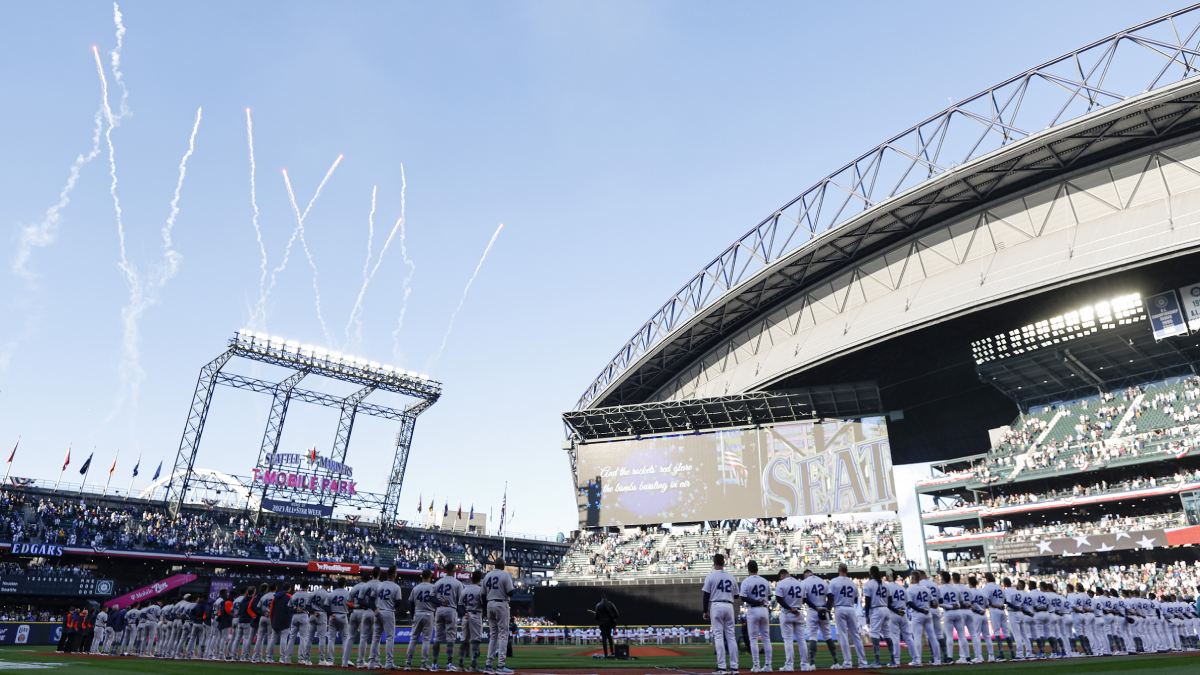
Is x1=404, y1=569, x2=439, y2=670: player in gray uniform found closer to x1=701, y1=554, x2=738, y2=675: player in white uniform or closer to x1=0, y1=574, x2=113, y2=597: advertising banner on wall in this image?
x1=701, y1=554, x2=738, y2=675: player in white uniform

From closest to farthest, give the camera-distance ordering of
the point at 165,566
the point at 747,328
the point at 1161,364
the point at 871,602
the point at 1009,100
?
the point at 871,602 < the point at 1009,100 < the point at 1161,364 < the point at 165,566 < the point at 747,328

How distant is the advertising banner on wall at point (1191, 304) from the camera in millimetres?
39250

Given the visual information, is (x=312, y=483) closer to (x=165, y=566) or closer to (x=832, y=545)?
(x=165, y=566)

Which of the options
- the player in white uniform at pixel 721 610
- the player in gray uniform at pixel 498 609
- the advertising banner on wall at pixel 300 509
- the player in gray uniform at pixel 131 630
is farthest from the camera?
the advertising banner on wall at pixel 300 509

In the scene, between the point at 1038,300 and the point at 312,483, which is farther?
the point at 312,483

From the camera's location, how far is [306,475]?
196 feet

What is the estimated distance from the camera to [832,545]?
48.9m

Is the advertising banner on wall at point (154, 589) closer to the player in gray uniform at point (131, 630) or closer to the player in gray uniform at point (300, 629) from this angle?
the player in gray uniform at point (131, 630)

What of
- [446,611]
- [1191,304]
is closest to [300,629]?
[446,611]

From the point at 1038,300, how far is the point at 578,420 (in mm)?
31951

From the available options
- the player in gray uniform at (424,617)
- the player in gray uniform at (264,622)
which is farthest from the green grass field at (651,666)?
the player in gray uniform at (264,622)

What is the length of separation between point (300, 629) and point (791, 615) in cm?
1098

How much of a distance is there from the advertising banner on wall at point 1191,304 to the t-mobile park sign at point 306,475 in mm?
59791

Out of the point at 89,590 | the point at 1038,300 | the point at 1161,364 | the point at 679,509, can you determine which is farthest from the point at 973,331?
the point at 89,590
